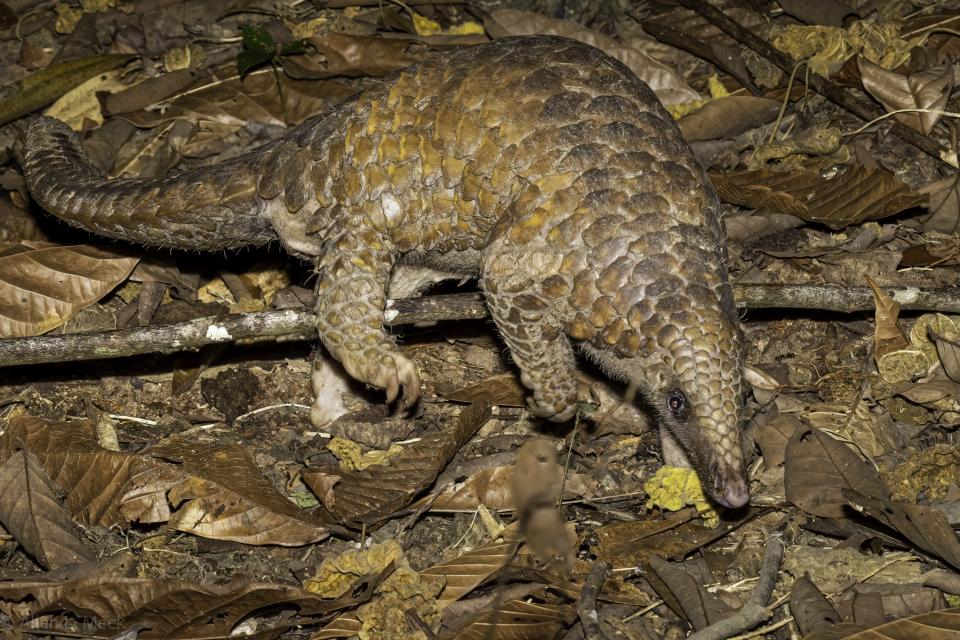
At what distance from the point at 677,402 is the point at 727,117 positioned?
286 centimetres

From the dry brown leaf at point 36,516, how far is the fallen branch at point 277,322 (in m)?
0.53

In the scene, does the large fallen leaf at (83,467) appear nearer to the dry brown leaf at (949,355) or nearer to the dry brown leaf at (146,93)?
the dry brown leaf at (146,93)

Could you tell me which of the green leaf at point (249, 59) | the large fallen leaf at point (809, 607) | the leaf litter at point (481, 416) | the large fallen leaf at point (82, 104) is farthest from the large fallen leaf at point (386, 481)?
the large fallen leaf at point (82, 104)

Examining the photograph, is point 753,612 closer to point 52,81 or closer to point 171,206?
point 171,206

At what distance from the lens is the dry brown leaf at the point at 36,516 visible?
15.4 feet

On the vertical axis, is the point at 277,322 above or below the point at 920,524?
above

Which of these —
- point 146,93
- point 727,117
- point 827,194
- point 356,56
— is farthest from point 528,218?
point 146,93

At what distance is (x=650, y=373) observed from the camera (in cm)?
450

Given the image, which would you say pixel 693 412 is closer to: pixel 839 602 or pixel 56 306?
pixel 839 602

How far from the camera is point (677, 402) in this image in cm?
443

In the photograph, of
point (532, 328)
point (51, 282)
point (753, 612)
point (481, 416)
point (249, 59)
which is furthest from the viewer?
point (249, 59)

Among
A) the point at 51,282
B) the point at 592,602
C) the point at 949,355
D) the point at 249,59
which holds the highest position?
the point at 249,59

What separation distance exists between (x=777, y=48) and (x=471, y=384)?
337 centimetres

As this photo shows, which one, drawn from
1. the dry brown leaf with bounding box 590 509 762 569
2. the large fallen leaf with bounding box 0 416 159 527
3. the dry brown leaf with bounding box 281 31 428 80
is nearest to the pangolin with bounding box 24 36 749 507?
the dry brown leaf with bounding box 590 509 762 569
